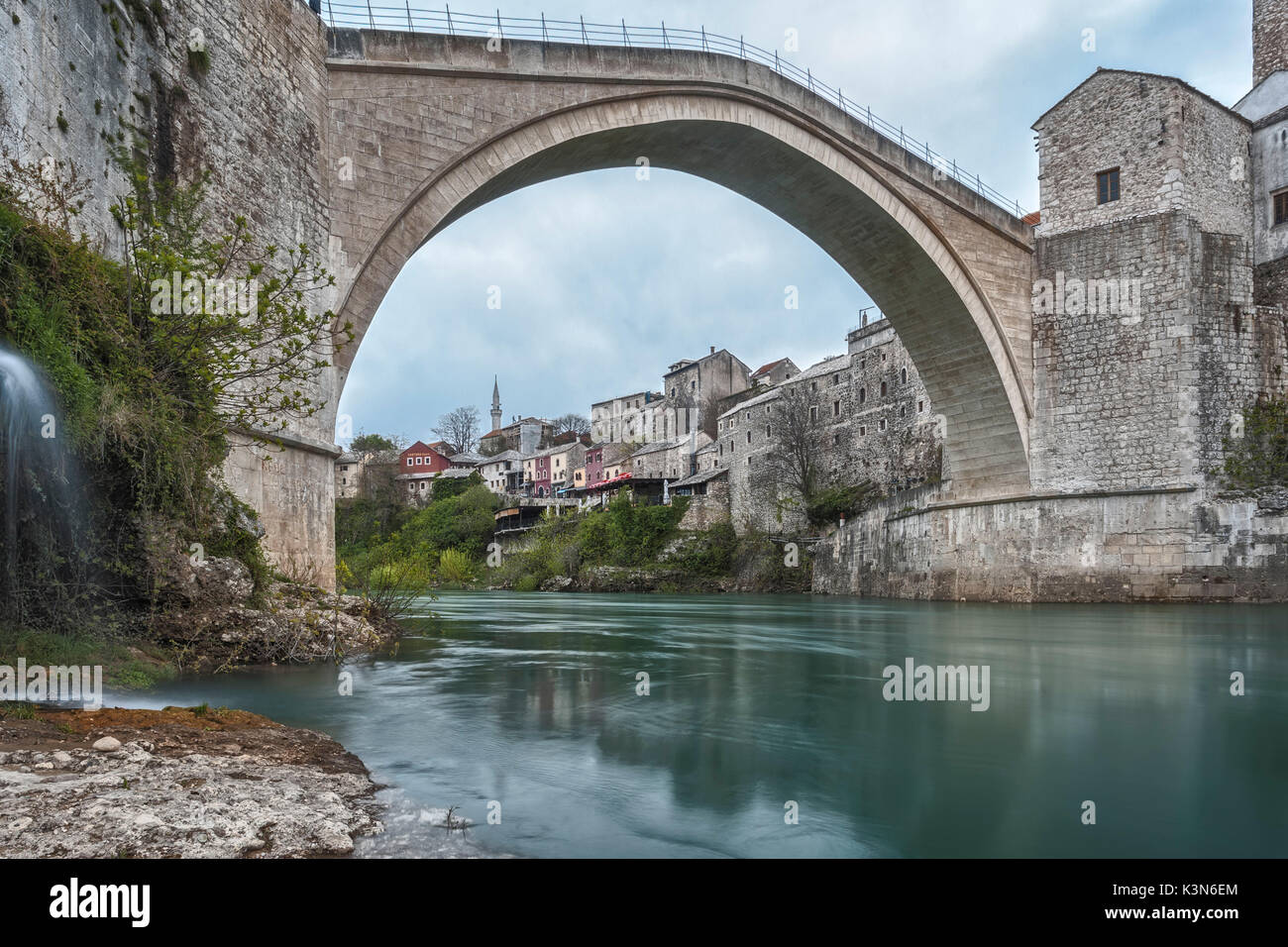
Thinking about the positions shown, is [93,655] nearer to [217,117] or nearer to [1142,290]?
[217,117]

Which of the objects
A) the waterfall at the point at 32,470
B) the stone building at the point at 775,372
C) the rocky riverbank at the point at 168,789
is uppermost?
the stone building at the point at 775,372

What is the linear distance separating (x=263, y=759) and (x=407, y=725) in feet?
4.45

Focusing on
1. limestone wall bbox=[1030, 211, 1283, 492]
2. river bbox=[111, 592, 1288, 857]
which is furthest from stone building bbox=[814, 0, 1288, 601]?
river bbox=[111, 592, 1288, 857]

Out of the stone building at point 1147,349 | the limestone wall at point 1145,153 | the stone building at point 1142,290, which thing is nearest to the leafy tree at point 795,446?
the stone building at point 1147,349

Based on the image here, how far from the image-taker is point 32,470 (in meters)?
4.59

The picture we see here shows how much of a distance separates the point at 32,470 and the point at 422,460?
58.7 m

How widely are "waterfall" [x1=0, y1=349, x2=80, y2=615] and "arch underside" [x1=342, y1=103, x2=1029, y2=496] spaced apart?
763cm

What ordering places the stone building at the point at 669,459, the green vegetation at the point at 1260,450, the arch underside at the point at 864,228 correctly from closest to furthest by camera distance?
the arch underside at the point at 864,228, the green vegetation at the point at 1260,450, the stone building at the point at 669,459

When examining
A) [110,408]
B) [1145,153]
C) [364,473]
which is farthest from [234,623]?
[364,473]

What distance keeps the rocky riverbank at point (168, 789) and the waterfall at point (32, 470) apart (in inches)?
55.0

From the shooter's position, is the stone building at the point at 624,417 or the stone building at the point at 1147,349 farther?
the stone building at the point at 624,417

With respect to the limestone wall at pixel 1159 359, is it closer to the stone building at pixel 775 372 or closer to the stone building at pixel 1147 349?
the stone building at pixel 1147 349

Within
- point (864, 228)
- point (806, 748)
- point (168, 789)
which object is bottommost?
point (806, 748)

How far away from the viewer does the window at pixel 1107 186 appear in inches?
593
